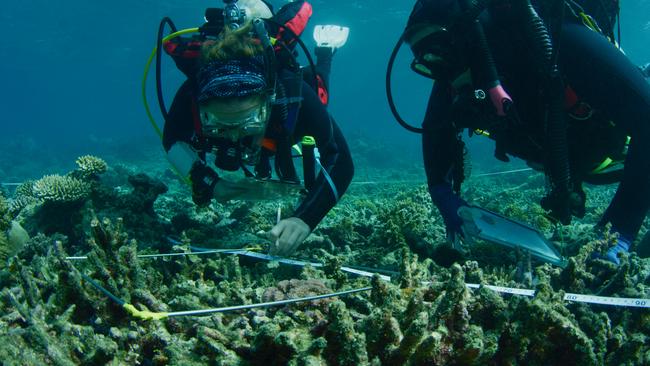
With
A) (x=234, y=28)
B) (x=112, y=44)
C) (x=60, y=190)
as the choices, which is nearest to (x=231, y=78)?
(x=234, y=28)

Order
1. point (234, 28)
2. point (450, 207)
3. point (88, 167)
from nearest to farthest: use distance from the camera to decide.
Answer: point (450, 207)
point (234, 28)
point (88, 167)

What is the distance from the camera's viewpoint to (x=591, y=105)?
3.10 meters

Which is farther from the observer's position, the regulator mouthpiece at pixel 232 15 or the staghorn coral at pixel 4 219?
the staghorn coral at pixel 4 219

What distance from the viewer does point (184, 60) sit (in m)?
3.78

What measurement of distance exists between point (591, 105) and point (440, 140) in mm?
1317

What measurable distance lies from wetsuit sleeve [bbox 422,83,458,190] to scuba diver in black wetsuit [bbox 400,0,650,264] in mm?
417

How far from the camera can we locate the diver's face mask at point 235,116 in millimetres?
3105

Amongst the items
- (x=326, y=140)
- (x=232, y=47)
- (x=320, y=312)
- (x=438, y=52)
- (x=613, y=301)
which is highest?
(x=232, y=47)

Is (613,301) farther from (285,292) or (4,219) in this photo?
(4,219)

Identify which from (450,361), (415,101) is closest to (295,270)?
(450,361)

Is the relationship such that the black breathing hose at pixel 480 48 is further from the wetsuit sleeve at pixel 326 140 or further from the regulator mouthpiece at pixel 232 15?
the regulator mouthpiece at pixel 232 15

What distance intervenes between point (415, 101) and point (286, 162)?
411 ft

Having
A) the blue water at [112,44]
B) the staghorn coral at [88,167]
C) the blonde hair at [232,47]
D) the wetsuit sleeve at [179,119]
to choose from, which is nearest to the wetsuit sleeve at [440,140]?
the blonde hair at [232,47]

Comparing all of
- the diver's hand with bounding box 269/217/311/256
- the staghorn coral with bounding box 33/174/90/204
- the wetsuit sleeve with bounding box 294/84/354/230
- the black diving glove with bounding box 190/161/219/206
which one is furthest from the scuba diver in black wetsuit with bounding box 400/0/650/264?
the staghorn coral with bounding box 33/174/90/204
